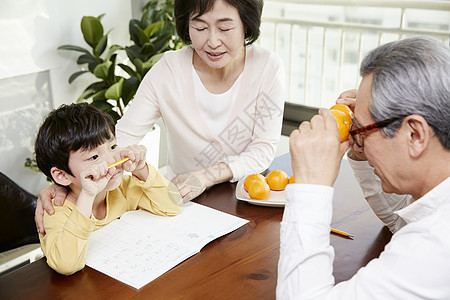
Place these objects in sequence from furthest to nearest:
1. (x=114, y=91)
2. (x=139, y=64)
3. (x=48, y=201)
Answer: (x=139, y=64) → (x=114, y=91) → (x=48, y=201)

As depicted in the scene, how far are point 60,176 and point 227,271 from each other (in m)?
0.58

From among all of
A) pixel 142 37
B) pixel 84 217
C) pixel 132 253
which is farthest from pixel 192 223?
pixel 142 37

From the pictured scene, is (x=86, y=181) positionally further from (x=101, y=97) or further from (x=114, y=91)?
(x=101, y=97)

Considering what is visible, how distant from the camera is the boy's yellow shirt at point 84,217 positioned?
1163mm

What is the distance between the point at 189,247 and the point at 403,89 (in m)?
0.67

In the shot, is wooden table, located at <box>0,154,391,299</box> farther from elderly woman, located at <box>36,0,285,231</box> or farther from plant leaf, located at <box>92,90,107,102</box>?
plant leaf, located at <box>92,90,107,102</box>

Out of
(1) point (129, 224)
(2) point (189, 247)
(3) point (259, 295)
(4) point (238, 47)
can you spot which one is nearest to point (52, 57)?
(4) point (238, 47)

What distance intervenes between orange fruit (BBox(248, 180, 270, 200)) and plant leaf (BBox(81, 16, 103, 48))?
6.46 ft

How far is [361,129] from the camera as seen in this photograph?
1.03 meters

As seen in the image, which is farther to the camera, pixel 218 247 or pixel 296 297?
pixel 218 247

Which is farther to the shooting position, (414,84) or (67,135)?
(67,135)

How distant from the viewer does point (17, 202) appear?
1577mm

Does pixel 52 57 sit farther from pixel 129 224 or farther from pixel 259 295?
pixel 259 295

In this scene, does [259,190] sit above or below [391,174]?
below
